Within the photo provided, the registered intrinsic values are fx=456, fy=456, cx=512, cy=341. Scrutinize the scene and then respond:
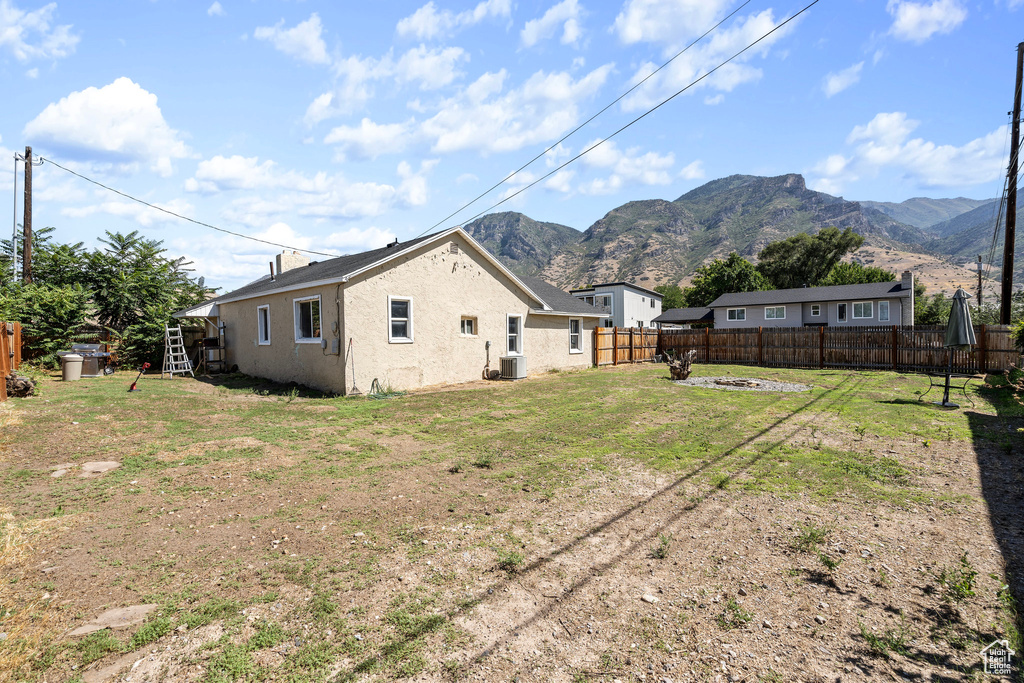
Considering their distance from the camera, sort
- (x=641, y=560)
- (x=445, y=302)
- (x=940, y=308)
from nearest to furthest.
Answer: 1. (x=641, y=560)
2. (x=445, y=302)
3. (x=940, y=308)

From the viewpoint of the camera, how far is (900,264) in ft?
261

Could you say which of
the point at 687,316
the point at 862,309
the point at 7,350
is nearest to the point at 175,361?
the point at 7,350

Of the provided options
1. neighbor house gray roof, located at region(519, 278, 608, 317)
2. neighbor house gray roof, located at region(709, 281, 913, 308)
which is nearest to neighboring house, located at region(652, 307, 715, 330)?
neighbor house gray roof, located at region(709, 281, 913, 308)

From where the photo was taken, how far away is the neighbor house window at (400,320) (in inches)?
522

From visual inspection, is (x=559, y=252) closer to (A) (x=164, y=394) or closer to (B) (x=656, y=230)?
(B) (x=656, y=230)

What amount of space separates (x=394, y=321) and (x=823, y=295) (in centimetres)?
3747

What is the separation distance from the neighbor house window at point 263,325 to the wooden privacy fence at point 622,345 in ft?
45.9

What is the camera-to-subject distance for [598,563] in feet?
12.1

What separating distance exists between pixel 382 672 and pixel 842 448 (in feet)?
23.2

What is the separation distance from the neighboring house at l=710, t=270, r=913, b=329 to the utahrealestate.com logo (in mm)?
34835

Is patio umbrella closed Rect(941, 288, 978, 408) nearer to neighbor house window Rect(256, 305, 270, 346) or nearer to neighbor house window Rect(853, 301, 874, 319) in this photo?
neighbor house window Rect(256, 305, 270, 346)

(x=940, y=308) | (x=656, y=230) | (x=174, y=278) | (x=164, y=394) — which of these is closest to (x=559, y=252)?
(x=656, y=230)

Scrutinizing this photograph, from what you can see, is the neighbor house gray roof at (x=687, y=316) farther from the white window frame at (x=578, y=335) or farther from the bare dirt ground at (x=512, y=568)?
the bare dirt ground at (x=512, y=568)

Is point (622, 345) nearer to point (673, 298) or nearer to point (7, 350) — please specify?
point (7, 350)
